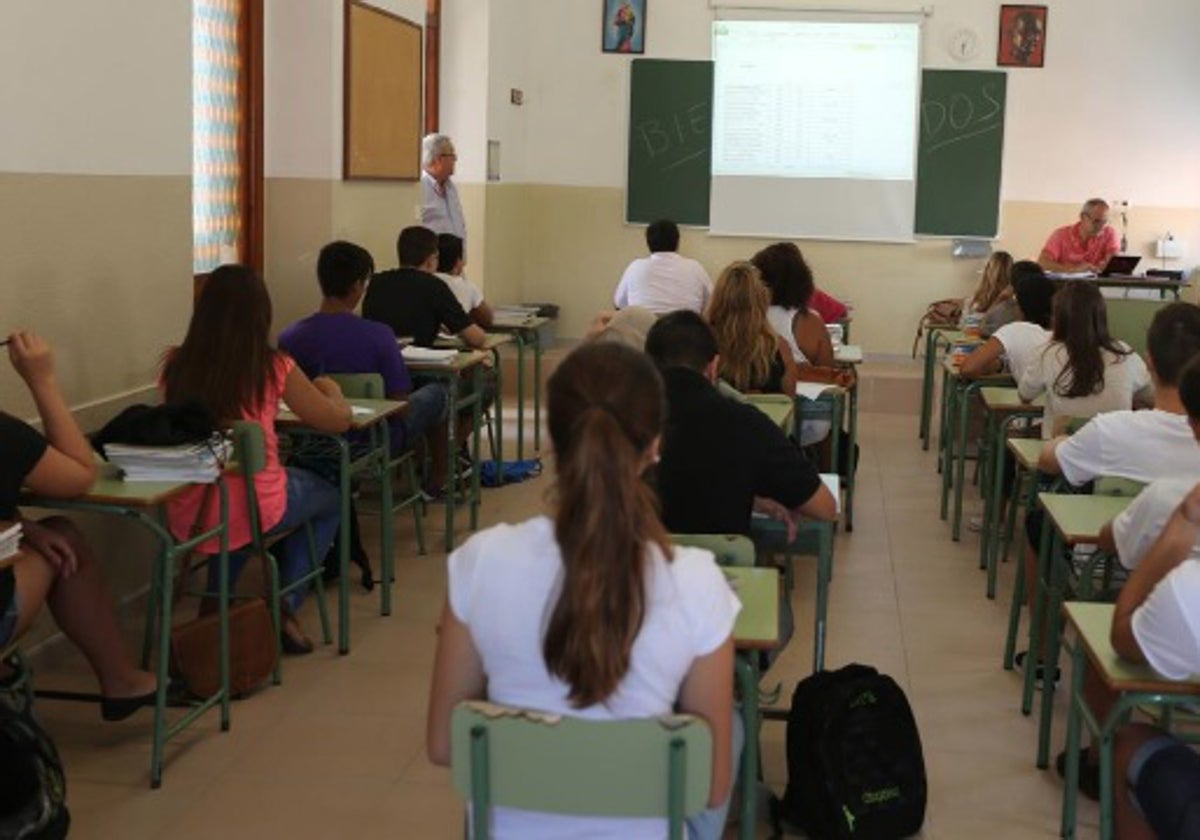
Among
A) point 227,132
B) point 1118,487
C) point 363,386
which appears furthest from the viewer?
point 227,132

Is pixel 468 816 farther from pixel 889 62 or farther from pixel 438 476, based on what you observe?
pixel 889 62

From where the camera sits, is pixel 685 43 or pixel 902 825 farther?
pixel 685 43

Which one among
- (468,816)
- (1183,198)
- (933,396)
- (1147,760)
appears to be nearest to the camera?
(468,816)

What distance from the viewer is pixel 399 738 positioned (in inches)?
163

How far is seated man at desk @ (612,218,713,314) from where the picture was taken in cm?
791

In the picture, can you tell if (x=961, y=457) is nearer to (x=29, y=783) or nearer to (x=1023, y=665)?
(x=1023, y=665)

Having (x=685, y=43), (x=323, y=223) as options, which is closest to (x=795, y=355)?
(x=323, y=223)

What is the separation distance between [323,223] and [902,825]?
14.0 feet

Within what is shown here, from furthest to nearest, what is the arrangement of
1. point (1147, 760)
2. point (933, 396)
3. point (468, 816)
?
1. point (933, 396)
2. point (1147, 760)
3. point (468, 816)

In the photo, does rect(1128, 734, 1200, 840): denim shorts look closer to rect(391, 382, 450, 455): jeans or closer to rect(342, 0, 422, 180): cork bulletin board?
rect(391, 382, 450, 455): jeans

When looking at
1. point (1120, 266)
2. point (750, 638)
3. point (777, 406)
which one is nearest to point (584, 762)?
point (750, 638)

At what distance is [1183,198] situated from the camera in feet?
35.8

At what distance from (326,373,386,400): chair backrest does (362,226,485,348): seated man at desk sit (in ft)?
4.33

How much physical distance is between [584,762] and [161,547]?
207 cm
